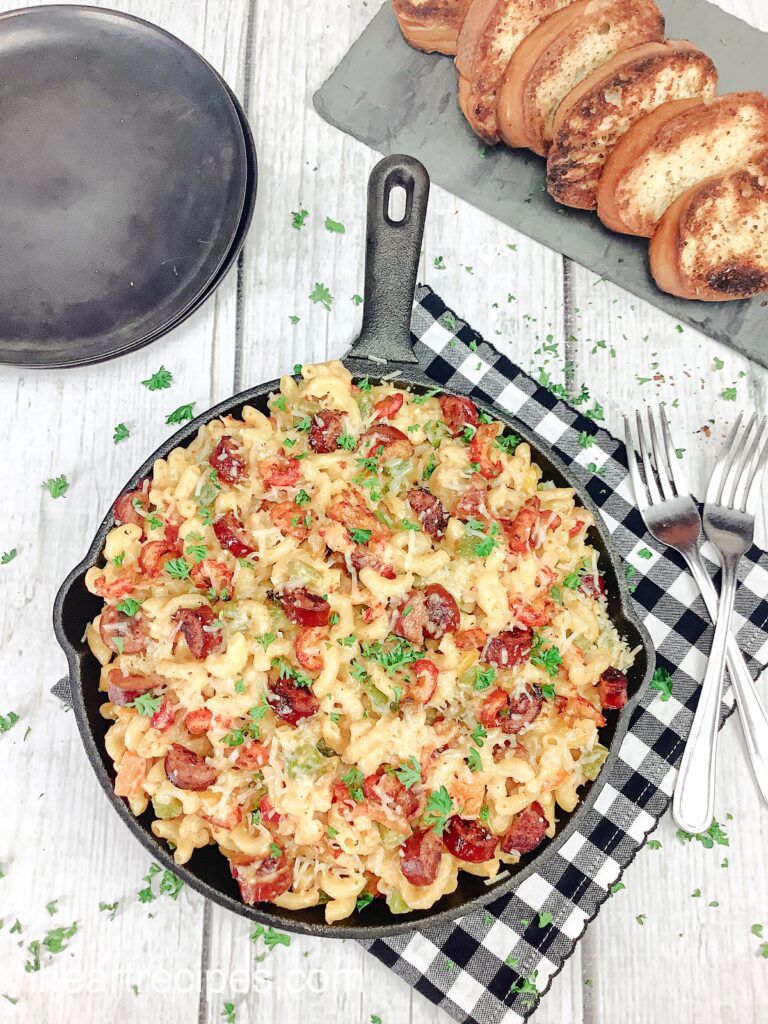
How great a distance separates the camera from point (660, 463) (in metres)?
3.43

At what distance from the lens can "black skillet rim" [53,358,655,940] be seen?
268 cm

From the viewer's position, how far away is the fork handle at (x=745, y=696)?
3.25 m

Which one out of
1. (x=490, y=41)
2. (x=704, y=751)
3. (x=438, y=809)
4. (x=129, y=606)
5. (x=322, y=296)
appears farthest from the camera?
(x=322, y=296)

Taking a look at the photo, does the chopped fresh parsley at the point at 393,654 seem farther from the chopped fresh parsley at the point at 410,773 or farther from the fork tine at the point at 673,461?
the fork tine at the point at 673,461

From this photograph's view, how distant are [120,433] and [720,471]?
2442mm

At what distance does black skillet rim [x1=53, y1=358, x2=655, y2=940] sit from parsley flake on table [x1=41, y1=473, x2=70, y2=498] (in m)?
0.82

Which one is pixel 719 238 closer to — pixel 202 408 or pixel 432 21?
pixel 432 21

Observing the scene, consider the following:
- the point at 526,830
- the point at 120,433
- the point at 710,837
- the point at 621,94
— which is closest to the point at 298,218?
the point at 120,433

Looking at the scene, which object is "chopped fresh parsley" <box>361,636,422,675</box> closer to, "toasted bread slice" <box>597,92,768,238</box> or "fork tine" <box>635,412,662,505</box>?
"fork tine" <box>635,412,662,505</box>

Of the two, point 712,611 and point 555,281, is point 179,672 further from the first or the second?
point 555,281

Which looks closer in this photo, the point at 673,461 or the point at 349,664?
the point at 349,664

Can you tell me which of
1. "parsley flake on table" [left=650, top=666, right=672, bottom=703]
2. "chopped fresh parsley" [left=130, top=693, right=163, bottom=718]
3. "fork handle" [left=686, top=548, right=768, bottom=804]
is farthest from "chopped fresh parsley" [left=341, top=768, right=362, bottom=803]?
"fork handle" [left=686, top=548, right=768, bottom=804]

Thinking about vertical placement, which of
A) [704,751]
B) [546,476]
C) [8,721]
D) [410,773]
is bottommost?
[8,721]

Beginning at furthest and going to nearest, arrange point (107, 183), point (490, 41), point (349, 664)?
point (107, 183) < point (490, 41) < point (349, 664)
